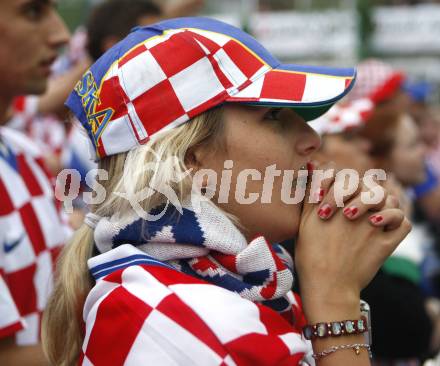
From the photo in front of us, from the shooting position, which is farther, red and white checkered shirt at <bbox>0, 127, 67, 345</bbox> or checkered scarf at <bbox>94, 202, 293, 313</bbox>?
red and white checkered shirt at <bbox>0, 127, 67, 345</bbox>

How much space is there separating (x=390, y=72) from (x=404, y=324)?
5.59ft

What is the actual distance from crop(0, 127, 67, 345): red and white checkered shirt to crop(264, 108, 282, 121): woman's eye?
2.78 feet

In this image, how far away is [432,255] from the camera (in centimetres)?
440

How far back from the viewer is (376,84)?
354cm

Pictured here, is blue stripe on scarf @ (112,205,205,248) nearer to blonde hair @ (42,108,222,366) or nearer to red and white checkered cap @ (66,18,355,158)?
blonde hair @ (42,108,222,366)

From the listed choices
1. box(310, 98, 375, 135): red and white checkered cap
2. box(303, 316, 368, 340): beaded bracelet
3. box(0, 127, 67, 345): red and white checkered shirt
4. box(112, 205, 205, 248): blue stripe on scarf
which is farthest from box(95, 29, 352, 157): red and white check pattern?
box(310, 98, 375, 135): red and white checkered cap

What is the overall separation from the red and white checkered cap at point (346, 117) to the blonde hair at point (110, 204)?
1.57m

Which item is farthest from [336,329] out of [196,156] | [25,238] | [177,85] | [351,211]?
[25,238]

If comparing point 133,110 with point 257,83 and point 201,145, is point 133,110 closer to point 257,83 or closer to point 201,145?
point 201,145

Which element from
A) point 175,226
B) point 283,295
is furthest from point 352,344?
point 175,226

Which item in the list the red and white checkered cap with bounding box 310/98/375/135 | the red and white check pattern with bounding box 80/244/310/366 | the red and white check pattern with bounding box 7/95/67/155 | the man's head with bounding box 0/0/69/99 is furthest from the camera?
the red and white check pattern with bounding box 7/95/67/155

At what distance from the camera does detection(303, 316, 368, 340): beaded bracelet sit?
1.32 meters

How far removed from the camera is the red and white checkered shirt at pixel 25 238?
6.48ft

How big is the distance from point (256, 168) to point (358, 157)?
1.76 metres
